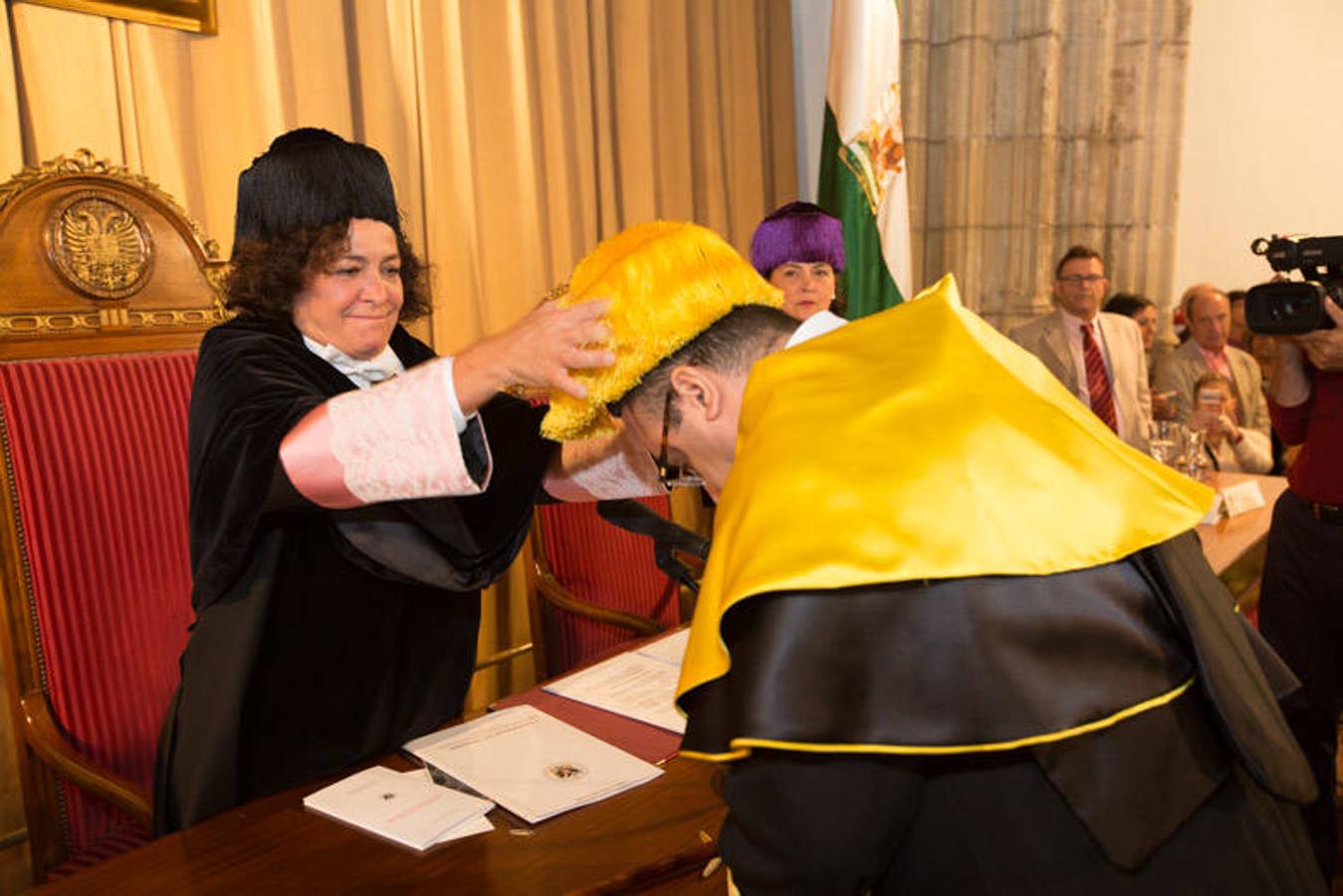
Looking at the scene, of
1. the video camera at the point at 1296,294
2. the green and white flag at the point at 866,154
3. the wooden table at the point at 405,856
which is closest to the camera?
the wooden table at the point at 405,856

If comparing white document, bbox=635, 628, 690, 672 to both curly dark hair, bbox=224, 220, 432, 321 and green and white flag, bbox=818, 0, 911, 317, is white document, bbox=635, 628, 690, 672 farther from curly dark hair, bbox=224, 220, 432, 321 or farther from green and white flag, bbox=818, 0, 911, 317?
green and white flag, bbox=818, 0, 911, 317

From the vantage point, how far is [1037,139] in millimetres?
5488

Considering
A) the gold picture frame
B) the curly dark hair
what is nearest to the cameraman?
the curly dark hair

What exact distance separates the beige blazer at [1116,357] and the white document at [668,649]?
2.90 m

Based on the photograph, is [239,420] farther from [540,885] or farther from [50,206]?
[50,206]

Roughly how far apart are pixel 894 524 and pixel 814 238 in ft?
8.66

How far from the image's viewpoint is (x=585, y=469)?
1829 millimetres

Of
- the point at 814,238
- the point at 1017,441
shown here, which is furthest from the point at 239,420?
the point at 814,238

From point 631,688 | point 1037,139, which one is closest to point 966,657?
point 631,688

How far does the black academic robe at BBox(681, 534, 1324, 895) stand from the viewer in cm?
80

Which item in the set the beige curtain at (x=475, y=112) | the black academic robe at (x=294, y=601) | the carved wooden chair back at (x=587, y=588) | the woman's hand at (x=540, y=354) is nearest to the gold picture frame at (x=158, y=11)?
the beige curtain at (x=475, y=112)

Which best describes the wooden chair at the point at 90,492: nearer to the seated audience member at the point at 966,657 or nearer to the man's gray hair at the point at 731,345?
Result: the man's gray hair at the point at 731,345

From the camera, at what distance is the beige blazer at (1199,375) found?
4812mm

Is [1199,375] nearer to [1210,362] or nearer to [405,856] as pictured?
[1210,362]
